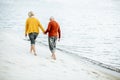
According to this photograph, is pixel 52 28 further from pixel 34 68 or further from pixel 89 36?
pixel 89 36

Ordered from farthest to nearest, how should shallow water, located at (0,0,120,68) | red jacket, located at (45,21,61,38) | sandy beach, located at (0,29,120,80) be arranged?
shallow water, located at (0,0,120,68)
red jacket, located at (45,21,61,38)
sandy beach, located at (0,29,120,80)

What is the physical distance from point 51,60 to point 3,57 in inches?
105

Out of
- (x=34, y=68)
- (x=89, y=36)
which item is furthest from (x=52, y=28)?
(x=89, y=36)

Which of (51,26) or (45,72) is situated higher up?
(51,26)

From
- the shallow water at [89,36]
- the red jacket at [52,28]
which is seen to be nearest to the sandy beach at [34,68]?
the red jacket at [52,28]

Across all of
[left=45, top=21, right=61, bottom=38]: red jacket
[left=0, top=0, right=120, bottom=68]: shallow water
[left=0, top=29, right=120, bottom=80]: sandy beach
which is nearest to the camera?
[left=0, top=29, right=120, bottom=80]: sandy beach

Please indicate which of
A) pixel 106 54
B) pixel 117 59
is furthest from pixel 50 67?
pixel 106 54

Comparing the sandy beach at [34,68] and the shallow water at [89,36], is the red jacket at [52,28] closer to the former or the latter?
the sandy beach at [34,68]

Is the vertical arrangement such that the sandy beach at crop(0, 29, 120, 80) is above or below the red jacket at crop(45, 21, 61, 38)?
below

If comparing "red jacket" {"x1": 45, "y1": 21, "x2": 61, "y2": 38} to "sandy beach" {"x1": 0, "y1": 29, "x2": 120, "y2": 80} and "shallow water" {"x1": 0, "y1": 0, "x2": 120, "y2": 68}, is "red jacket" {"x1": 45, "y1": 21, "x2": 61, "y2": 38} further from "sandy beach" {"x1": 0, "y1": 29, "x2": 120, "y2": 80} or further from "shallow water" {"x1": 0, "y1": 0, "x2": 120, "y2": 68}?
"shallow water" {"x1": 0, "y1": 0, "x2": 120, "y2": 68}

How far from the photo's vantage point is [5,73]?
1192 cm

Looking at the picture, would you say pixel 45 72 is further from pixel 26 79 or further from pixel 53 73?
pixel 26 79

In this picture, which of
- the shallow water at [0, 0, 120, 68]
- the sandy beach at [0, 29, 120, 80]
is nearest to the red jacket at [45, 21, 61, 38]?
the sandy beach at [0, 29, 120, 80]

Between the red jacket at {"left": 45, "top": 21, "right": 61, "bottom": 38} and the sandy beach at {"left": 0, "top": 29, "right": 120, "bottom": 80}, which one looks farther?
the red jacket at {"left": 45, "top": 21, "right": 61, "bottom": 38}
